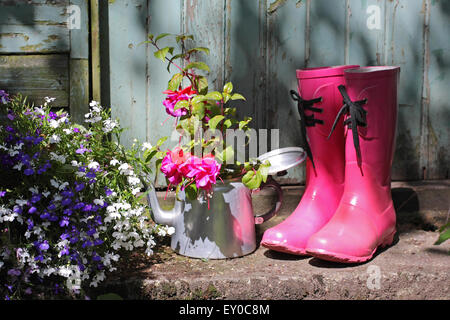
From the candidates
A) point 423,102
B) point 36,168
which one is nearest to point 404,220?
point 423,102

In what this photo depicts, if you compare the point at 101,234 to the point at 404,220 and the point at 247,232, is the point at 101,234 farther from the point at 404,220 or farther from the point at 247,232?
the point at 404,220

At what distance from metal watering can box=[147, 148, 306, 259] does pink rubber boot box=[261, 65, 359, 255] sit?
84mm

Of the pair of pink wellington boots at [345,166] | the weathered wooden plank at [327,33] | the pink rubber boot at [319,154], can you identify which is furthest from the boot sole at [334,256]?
the weathered wooden plank at [327,33]

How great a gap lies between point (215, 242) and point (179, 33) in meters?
0.75

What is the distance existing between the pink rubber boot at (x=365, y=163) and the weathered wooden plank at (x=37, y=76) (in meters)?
0.94

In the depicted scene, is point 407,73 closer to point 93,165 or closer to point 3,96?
point 93,165

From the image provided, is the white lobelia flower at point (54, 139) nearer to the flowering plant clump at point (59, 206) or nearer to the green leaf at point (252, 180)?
the flowering plant clump at point (59, 206)

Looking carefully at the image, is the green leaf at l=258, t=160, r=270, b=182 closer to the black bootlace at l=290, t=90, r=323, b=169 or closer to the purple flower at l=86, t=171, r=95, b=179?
the black bootlace at l=290, t=90, r=323, b=169

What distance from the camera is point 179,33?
2.15 m

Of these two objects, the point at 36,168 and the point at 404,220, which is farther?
the point at 404,220

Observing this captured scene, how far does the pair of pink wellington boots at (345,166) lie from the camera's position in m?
1.83

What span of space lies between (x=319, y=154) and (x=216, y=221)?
0.41 meters

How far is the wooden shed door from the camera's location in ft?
6.70
